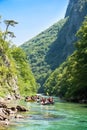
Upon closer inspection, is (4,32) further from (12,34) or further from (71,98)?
(71,98)

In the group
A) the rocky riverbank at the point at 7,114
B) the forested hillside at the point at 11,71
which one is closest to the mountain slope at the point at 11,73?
the forested hillside at the point at 11,71

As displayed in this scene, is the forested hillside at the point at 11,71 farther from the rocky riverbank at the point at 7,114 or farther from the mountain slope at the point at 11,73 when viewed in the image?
the rocky riverbank at the point at 7,114

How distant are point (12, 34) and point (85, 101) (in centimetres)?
3889

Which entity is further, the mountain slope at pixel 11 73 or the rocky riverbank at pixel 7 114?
the mountain slope at pixel 11 73

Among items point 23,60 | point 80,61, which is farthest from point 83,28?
point 23,60

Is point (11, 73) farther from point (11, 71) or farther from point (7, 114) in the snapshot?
point (7, 114)

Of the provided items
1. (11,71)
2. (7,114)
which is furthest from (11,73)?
(7,114)

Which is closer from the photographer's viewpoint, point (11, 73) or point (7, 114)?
point (7, 114)

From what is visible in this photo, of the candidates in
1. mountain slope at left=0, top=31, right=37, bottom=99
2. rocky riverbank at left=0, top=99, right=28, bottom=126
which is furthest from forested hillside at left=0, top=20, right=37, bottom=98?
rocky riverbank at left=0, top=99, right=28, bottom=126

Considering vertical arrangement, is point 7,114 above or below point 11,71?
below

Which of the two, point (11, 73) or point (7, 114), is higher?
point (11, 73)

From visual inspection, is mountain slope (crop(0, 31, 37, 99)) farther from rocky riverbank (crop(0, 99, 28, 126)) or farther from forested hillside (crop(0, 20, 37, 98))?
rocky riverbank (crop(0, 99, 28, 126))

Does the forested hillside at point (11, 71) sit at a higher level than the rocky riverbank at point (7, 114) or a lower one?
higher

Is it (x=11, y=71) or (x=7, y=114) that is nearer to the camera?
(x=7, y=114)
